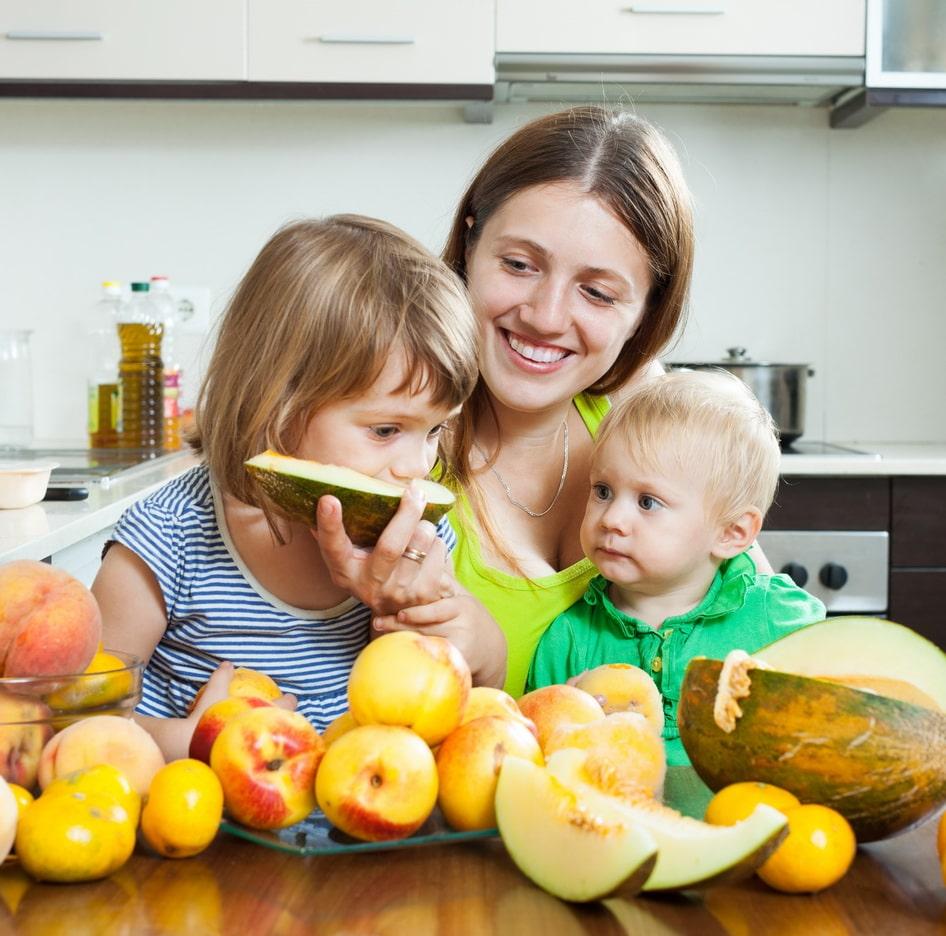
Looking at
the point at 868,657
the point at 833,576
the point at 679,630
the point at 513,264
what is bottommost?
the point at 833,576

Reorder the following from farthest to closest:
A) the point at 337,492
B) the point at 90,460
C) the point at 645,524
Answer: the point at 90,460, the point at 645,524, the point at 337,492

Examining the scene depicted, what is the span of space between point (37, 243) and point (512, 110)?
4.11 feet

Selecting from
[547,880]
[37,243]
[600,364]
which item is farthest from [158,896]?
[37,243]

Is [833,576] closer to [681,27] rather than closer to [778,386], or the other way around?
[778,386]

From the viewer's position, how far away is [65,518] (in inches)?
70.2

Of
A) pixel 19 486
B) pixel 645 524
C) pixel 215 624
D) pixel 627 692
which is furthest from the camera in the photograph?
pixel 19 486

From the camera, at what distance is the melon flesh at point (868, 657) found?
75cm

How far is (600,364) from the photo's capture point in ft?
5.32

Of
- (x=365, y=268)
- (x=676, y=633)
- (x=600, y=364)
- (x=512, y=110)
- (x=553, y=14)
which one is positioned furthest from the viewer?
(x=512, y=110)

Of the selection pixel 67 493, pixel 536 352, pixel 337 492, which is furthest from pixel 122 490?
pixel 337 492

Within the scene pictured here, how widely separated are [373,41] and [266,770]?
7.73ft

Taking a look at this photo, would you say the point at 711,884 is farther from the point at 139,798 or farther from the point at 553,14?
the point at 553,14

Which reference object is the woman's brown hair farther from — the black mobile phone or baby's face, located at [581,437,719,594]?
the black mobile phone

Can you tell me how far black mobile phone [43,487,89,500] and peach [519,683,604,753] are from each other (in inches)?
53.6
